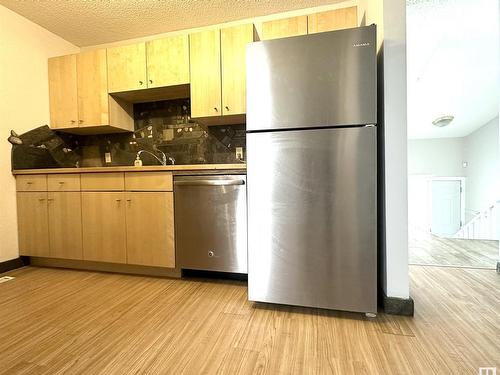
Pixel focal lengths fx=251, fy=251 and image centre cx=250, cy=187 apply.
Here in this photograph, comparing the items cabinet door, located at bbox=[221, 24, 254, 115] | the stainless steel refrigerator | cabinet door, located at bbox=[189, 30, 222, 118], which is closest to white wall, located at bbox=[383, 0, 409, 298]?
the stainless steel refrigerator

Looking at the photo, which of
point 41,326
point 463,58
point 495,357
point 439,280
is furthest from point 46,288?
point 463,58

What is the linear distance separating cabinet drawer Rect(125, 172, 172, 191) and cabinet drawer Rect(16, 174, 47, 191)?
0.92 meters

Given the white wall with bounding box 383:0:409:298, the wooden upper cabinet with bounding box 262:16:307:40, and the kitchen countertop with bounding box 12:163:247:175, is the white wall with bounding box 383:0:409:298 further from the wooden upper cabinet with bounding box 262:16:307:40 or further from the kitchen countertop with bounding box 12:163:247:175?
the kitchen countertop with bounding box 12:163:247:175

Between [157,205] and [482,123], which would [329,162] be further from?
[482,123]

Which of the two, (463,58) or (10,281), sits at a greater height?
(463,58)

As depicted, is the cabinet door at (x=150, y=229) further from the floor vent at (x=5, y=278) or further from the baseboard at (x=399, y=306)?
the baseboard at (x=399, y=306)

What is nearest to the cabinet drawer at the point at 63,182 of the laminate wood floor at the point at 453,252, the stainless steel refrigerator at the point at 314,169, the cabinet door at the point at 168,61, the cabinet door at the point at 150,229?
the cabinet door at the point at 150,229

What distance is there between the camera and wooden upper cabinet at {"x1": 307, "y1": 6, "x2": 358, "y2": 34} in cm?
202

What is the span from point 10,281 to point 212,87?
238 cm

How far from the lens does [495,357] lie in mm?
1101

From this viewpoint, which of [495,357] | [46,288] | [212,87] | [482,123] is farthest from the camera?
[482,123]

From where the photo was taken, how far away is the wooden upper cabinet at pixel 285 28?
2074 millimetres

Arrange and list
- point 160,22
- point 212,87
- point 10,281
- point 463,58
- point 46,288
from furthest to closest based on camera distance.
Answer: point 463,58 < point 160,22 < point 212,87 < point 10,281 < point 46,288

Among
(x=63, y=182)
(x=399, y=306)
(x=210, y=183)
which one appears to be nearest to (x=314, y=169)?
(x=210, y=183)
